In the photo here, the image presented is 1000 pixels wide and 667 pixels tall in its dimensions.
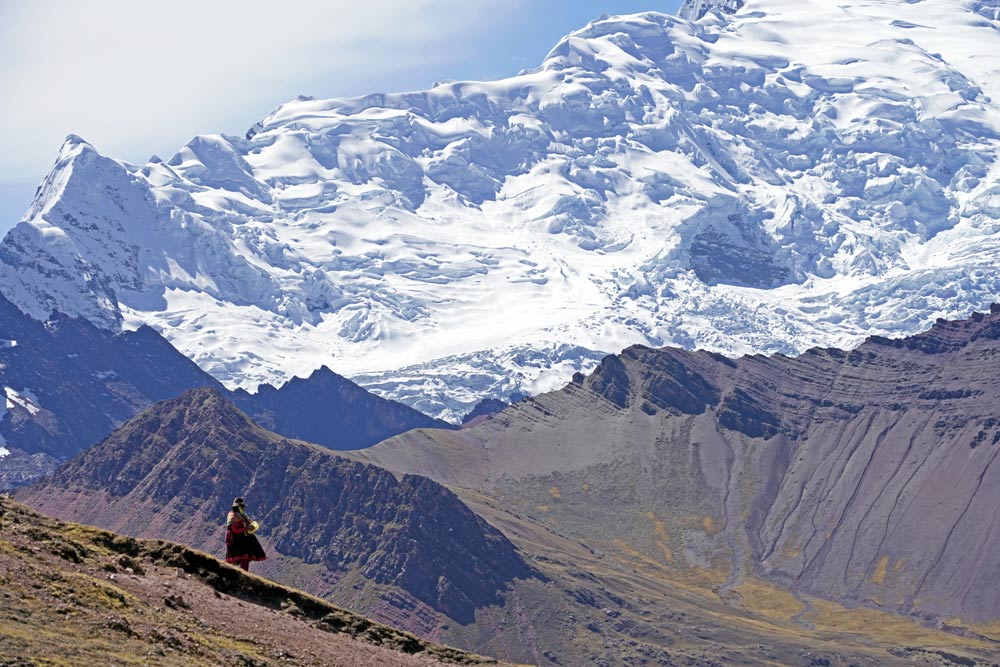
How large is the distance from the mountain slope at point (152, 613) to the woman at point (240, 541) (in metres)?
0.85

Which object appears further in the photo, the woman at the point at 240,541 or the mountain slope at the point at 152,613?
the woman at the point at 240,541

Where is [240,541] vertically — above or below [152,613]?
below

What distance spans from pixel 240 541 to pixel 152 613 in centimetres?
841

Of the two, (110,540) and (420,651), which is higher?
(110,540)

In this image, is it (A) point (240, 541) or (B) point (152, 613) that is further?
(A) point (240, 541)

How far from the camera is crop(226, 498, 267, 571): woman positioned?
5878cm

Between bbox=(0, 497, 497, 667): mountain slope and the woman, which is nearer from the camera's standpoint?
bbox=(0, 497, 497, 667): mountain slope

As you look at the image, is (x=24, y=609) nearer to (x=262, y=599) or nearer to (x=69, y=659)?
(x=69, y=659)

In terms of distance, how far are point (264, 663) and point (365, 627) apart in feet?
36.0

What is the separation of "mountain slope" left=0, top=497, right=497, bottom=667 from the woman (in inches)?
33.4

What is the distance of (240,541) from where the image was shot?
2381 inches

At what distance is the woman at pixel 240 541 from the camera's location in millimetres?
58781

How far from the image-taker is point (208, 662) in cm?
4994

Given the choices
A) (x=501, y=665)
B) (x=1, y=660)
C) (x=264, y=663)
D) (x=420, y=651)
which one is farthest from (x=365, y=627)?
(x=1, y=660)
